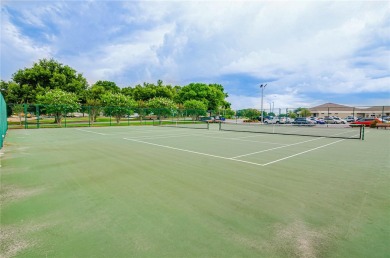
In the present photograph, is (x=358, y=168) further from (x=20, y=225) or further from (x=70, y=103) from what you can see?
(x=70, y=103)

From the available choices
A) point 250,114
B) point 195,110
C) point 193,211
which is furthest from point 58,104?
point 250,114

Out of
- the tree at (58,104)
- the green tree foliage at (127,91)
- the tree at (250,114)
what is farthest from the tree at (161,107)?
the green tree foliage at (127,91)

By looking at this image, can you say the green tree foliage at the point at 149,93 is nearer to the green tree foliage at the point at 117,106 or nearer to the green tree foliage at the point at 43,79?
the green tree foliage at the point at 43,79

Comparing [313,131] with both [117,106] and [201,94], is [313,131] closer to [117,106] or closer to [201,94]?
[117,106]

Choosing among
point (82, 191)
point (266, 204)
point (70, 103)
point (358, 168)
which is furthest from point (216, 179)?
point (70, 103)

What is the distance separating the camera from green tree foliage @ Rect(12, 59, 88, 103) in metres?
32.6

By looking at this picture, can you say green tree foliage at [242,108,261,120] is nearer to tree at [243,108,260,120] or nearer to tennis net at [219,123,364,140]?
tree at [243,108,260,120]

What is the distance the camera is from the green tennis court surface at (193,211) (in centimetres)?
258

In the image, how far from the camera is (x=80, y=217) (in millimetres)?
3309

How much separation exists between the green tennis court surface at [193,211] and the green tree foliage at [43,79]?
3248 centimetres

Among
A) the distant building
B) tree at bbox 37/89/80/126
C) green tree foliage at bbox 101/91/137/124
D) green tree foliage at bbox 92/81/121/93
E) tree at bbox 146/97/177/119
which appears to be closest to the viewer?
tree at bbox 37/89/80/126

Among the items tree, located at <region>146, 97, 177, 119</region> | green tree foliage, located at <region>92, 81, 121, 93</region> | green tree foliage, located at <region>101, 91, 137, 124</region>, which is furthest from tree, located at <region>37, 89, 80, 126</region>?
green tree foliage, located at <region>92, 81, 121, 93</region>

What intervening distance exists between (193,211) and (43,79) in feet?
129

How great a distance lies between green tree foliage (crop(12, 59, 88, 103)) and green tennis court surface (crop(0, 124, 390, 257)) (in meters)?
32.5
